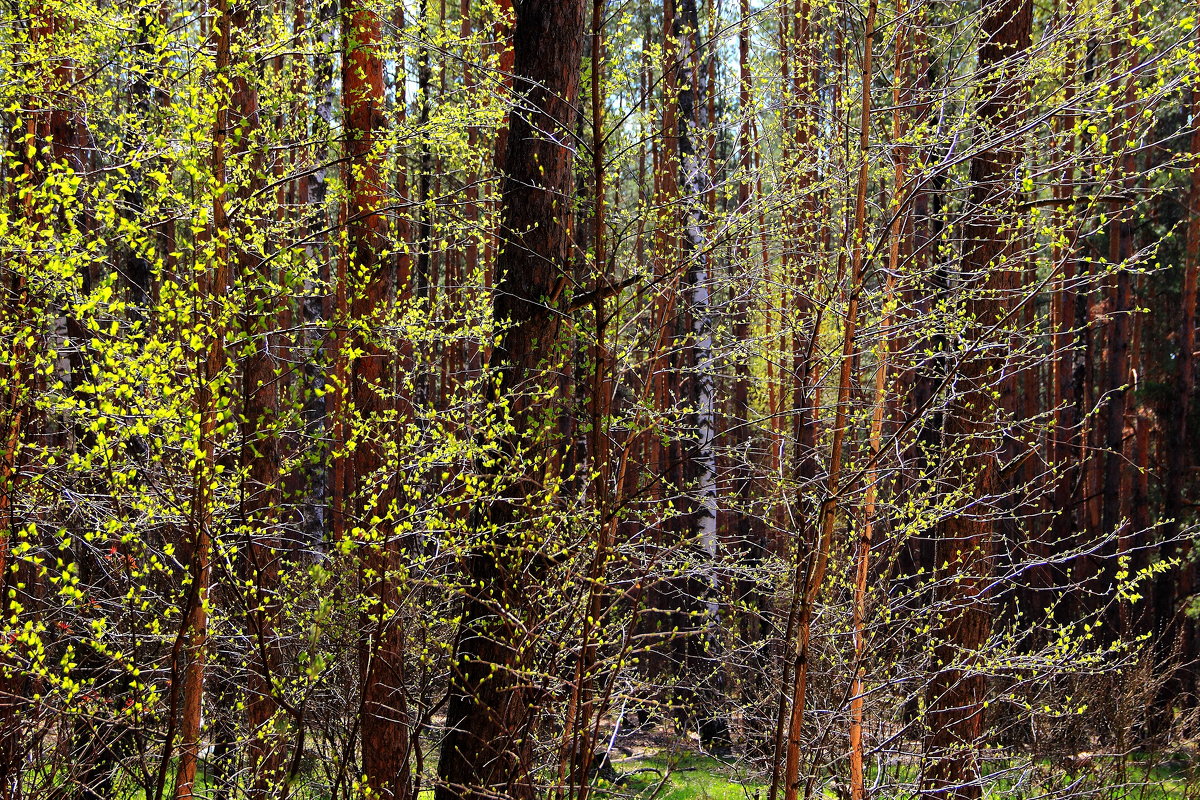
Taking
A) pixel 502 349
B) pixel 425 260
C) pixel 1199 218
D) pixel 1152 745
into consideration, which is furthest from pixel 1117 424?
pixel 502 349

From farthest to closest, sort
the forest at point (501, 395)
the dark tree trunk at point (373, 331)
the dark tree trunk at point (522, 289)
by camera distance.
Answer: the dark tree trunk at point (373, 331) < the dark tree trunk at point (522, 289) < the forest at point (501, 395)

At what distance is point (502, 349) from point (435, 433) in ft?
2.84

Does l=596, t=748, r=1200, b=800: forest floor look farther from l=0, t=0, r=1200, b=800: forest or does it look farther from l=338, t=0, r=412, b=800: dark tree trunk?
l=338, t=0, r=412, b=800: dark tree trunk

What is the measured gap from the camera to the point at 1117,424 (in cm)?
1502

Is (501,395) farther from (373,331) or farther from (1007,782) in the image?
(1007,782)

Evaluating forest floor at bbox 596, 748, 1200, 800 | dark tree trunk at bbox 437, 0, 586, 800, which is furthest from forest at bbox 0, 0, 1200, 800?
forest floor at bbox 596, 748, 1200, 800

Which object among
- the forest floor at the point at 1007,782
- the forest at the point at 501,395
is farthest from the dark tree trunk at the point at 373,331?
the forest floor at the point at 1007,782

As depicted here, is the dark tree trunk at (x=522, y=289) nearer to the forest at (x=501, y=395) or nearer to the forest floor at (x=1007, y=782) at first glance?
the forest at (x=501, y=395)

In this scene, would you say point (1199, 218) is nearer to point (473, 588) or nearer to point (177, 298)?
point (473, 588)

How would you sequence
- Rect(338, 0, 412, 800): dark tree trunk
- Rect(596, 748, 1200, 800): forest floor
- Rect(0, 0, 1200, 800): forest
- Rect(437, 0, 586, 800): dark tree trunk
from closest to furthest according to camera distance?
Rect(0, 0, 1200, 800): forest
Rect(437, 0, 586, 800): dark tree trunk
Rect(338, 0, 412, 800): dark tree trunk
Rect(596, 748, 1200, 800): forest floor

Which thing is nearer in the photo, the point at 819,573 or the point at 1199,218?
the point at 819,573

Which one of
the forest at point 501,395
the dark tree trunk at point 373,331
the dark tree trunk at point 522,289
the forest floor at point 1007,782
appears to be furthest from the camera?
the forest floor at point 1007,782

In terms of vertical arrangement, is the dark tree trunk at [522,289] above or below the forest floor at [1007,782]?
above

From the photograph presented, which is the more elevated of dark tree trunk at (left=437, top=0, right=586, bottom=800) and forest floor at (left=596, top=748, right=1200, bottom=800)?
dark tree trunk at (left=437, top=0, right=586, bottom=800)
